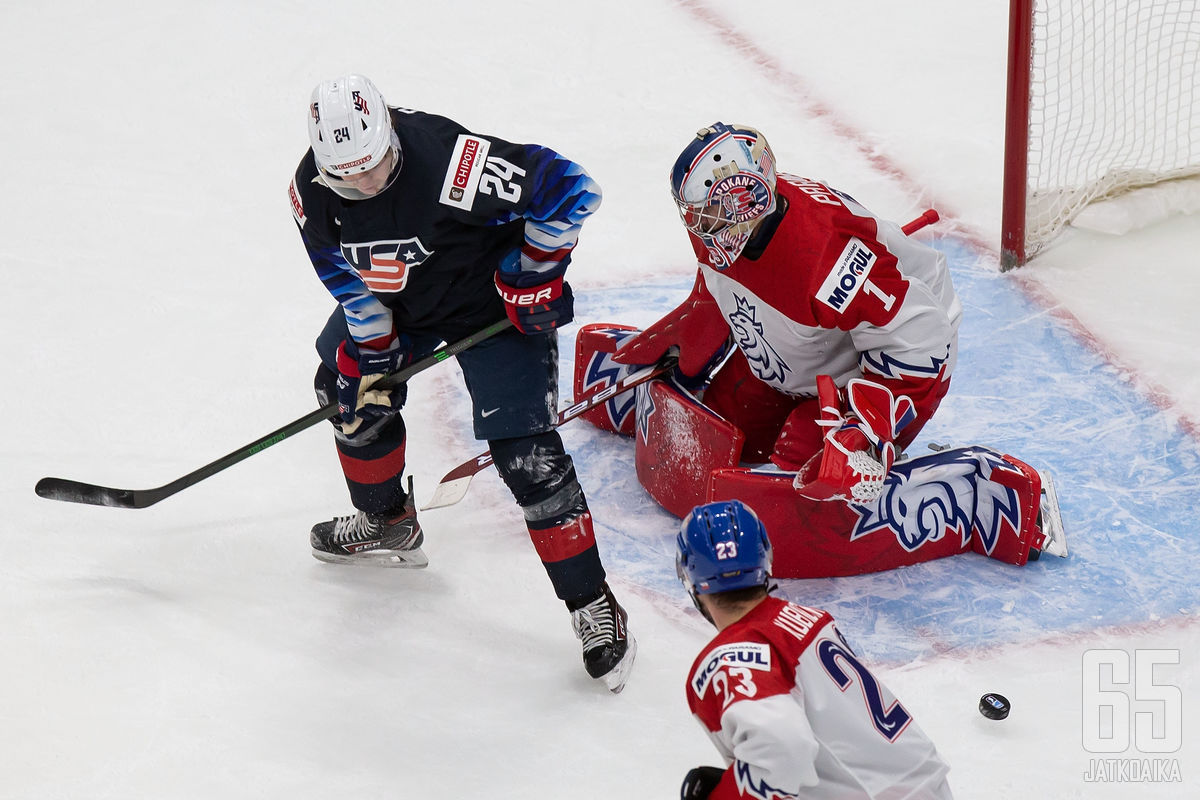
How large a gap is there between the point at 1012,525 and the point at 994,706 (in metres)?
0.57

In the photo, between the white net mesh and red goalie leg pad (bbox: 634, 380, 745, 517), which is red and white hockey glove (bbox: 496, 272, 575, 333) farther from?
the white net mesh

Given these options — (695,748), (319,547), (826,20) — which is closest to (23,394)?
(319,547)

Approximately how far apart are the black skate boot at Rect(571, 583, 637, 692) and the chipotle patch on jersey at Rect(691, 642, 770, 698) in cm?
96

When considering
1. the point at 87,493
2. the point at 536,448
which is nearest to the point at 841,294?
the point at 536,448

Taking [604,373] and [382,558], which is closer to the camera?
[382,558]

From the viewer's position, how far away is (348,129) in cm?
265

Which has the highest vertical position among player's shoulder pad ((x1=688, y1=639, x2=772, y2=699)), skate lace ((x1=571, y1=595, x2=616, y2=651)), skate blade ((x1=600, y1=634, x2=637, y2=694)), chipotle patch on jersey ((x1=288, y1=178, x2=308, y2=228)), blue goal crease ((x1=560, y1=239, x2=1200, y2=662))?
chipotle patch on jersey ((x1=288, y1=178, x2=308, y2=228))

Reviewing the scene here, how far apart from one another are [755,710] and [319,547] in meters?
1.75

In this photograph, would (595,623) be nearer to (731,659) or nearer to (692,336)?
(692,336)

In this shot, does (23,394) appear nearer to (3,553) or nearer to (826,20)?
(3,553)

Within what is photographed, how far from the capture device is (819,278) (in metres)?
2.98

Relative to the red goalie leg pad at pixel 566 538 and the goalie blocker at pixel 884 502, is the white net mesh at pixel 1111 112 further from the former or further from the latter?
the red goalie leg pad at pixel 566 538

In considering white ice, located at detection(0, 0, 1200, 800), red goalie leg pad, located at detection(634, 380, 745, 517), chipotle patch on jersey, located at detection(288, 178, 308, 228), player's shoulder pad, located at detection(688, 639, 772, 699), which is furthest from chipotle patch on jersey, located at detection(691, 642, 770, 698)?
chipotle patch on jersey, located at detection(288, 178, 308, 228)

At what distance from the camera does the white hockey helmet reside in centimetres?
266
